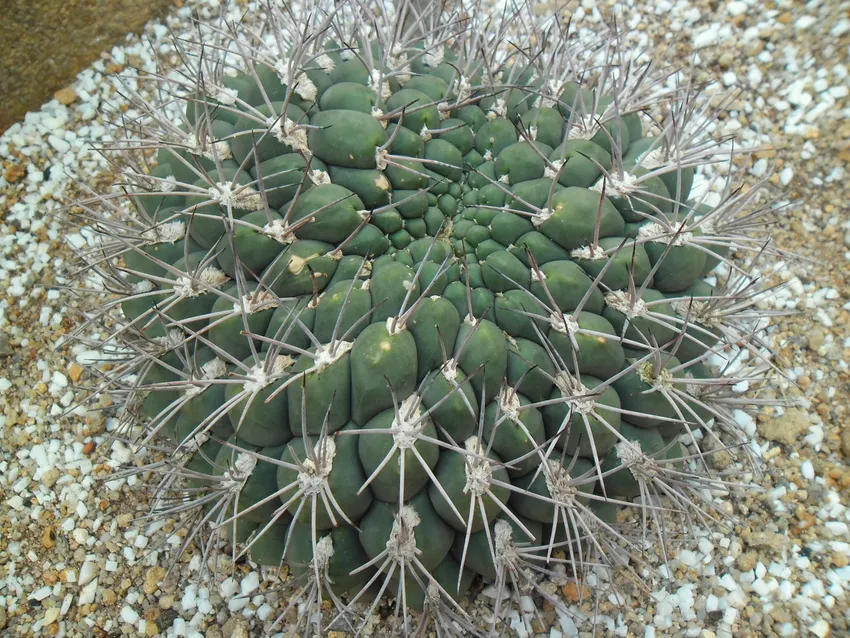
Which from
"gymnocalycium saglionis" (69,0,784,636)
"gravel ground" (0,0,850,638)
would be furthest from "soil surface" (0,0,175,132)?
"gymnocalycium saglionis" (69,0,784,636)

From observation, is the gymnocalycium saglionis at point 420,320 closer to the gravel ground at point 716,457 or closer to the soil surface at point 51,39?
the gravel ground at point 716,457

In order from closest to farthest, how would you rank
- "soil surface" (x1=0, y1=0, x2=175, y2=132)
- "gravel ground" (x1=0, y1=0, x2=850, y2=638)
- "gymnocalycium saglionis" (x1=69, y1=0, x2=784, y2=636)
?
"gymnocalycium saglionis" (x1=69, y1=0, x2=784, y2=636) → "gravel ground" (x1=0, y1=0, x2=850, y2=638) → "soil surface" (x1=0, y1=0, x2=175, y2=132)

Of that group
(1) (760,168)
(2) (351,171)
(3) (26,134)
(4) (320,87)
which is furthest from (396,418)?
(3) (26,134)

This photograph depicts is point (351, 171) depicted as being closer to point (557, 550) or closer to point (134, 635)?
point (557, 550)

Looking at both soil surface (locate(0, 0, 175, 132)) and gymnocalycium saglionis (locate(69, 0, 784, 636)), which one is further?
soil surface (locate(0, 0, 175, 132))

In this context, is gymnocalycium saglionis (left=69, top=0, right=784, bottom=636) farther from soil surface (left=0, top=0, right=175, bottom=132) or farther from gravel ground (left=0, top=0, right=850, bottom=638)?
soil surface (left=0, top=0, right=175, bottom=132)
